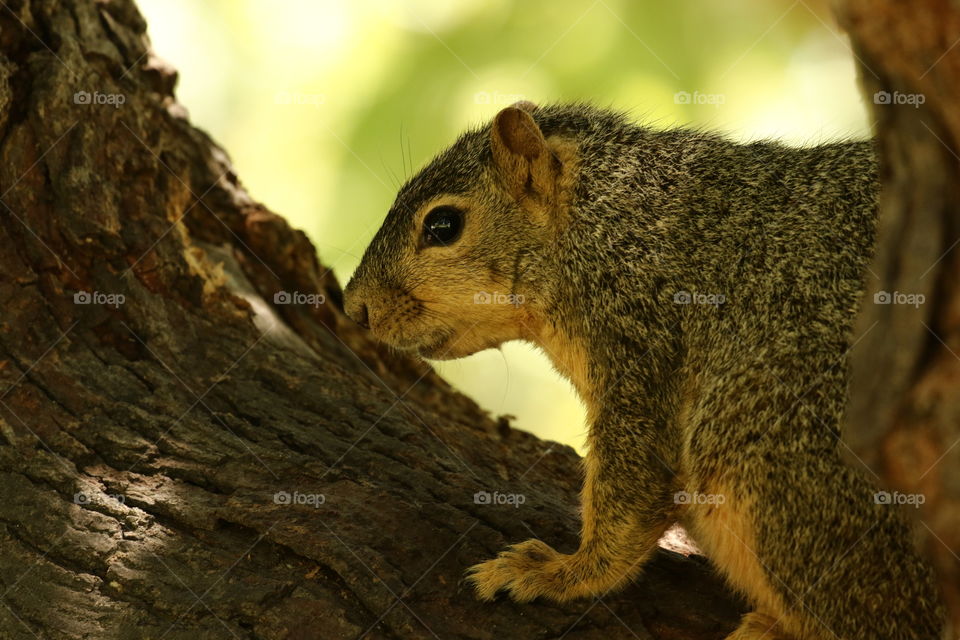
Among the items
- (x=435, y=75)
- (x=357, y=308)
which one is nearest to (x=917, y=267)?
(x=357, y=308)

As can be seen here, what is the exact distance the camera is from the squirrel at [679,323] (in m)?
2.98

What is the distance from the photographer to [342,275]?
771 cm

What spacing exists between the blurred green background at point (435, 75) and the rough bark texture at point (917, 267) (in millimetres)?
5090

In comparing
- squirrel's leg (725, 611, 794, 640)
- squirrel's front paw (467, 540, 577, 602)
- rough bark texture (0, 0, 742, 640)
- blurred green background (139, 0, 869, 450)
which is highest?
blurred green background (139, 0, 869, 450)

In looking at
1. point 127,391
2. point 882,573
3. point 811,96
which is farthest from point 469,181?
point 811,96

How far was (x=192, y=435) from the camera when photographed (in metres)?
3.62

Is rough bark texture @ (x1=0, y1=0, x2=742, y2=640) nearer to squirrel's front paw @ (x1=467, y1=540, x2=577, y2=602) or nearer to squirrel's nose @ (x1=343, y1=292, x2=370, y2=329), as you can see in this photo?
squirrel's front paw @ (x1=467, y1=540, x2=577, y2=602)

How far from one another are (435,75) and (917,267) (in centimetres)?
587

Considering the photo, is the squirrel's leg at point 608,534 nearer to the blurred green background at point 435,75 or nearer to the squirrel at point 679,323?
the squirrel at point 679,323

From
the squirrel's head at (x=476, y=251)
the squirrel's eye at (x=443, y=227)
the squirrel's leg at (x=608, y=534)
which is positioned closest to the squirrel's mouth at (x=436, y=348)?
the squirrel's head at (x=476, y=251)

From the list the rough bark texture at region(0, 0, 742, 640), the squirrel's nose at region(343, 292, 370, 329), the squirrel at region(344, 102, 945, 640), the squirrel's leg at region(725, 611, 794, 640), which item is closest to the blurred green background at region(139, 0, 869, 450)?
the rough bark texture at region(0, 0, 742, 640)

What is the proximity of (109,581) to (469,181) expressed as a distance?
2.06 m

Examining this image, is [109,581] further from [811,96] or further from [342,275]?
[811,96]

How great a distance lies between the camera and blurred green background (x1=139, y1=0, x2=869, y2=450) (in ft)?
23.0
